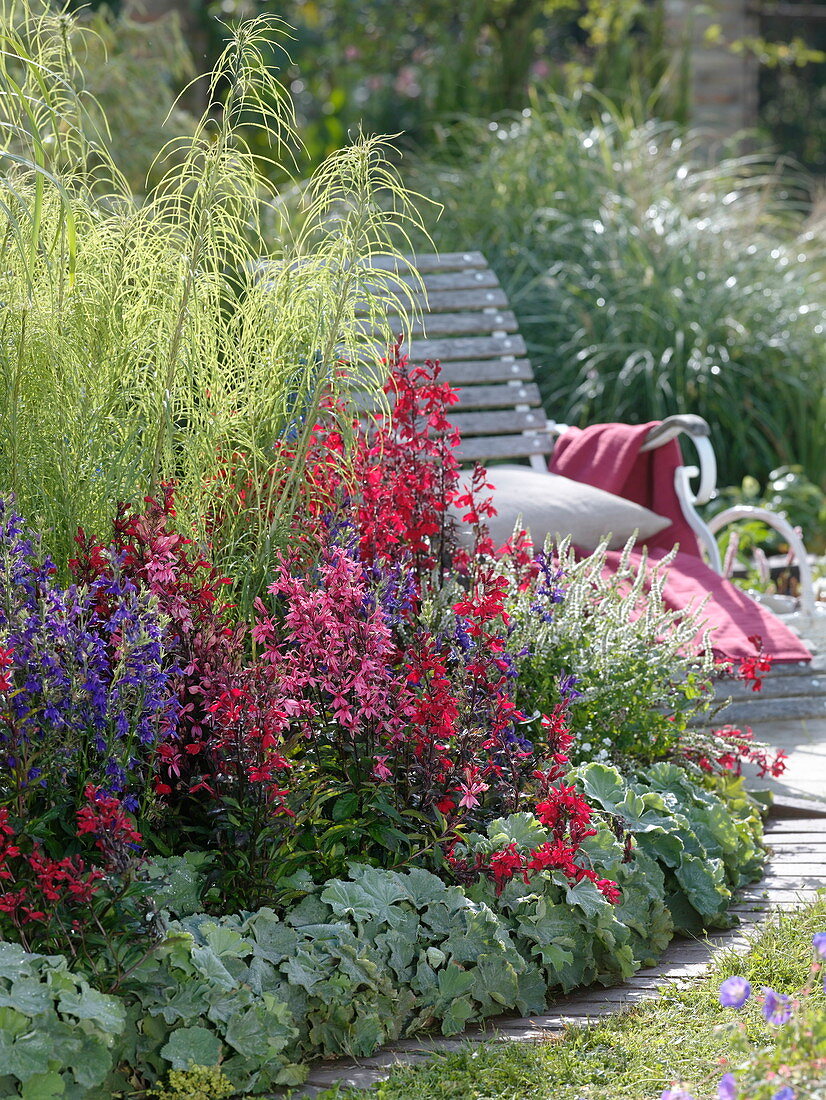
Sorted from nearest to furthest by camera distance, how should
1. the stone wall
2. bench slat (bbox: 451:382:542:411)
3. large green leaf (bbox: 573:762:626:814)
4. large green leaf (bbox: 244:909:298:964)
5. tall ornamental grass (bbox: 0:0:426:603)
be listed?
large green leaf (bbox: 244:909:298:964) < tall ornamental grass (bbox: 0:0:426:603) < large green leaf (bbox: 573:762:626:814) < bench slat (bbox: 451:382:542:411) < the stone wall

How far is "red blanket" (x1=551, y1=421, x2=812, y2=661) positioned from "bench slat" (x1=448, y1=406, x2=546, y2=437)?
0.14 metres

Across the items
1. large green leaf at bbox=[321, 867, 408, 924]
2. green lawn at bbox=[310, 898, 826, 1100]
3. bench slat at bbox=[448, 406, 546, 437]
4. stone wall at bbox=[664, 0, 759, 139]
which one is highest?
stone wall at bbox=[664, 0, 759, 139]

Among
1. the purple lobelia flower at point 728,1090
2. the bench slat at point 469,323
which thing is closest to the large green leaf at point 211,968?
the purple lobelia flower at point 728,1090

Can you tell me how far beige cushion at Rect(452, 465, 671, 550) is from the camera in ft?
13.4

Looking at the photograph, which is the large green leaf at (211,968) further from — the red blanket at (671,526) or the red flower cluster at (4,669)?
the red blanket at (671,526)

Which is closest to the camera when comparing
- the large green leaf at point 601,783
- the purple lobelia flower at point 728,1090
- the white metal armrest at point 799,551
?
the purple lobelia flower at point 728,1090

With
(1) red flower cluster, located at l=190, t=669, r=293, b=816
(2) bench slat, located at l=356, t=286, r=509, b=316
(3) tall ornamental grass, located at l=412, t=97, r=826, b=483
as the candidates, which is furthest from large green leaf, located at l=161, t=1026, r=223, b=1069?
(3) tall ornamental grass, located at l=412, t=97, r=826, b=483

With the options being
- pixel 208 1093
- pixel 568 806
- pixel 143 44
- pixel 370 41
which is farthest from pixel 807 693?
pixel 370 41

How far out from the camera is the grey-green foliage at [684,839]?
8.51ft

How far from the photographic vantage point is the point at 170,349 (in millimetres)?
2545

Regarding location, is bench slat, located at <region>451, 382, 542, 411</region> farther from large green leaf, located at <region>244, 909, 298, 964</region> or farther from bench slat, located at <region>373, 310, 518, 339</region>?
large green leaf, located at <region>244, 909, 298, 964</region>

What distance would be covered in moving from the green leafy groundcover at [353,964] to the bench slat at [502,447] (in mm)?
2400

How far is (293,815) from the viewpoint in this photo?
2.17 m

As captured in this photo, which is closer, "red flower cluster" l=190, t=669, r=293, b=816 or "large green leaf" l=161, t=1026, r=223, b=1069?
"large green leaf" l=161, t=1026, r=223, b=1069
